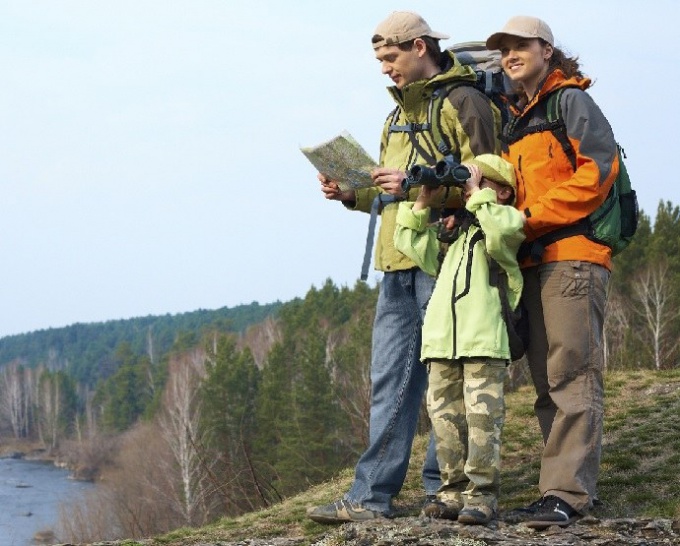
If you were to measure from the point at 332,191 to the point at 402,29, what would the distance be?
82 cm

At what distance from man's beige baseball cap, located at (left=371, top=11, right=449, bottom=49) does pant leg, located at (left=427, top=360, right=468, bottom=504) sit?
1.43 metres

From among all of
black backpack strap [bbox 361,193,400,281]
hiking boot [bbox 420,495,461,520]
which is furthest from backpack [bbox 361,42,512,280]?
hiking boot [bbox 420,495,461,520]

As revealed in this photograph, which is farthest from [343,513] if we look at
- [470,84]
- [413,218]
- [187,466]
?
[187,466]

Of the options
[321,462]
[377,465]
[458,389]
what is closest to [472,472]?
[458,389]

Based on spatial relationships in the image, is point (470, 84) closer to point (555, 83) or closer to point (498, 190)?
point (555, 83)

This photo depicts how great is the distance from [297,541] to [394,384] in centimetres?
85

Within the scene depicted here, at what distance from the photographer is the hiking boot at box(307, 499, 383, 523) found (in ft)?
16.0

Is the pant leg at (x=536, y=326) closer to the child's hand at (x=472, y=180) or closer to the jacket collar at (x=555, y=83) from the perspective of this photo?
the child's hand at (x=472, y=180)

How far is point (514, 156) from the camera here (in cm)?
458

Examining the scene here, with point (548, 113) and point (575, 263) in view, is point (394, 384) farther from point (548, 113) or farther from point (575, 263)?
point (548, 113)

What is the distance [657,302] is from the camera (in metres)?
36.8

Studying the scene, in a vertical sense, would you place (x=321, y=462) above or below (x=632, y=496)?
below

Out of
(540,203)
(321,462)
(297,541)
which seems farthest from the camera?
(321,462)

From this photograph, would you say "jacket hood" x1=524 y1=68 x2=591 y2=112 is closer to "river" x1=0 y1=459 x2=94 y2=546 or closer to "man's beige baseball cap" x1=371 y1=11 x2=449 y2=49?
"man's beige baseball cap" x1=371 y1=11 x2=449 y2=49
